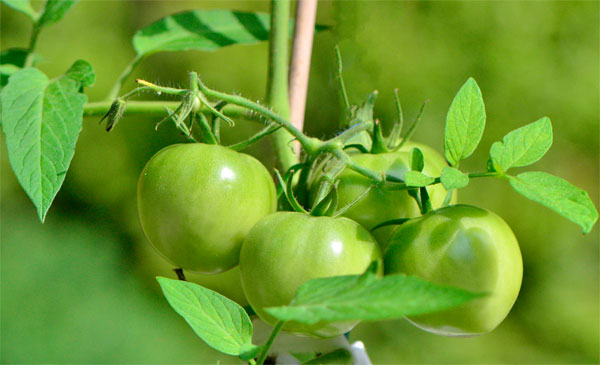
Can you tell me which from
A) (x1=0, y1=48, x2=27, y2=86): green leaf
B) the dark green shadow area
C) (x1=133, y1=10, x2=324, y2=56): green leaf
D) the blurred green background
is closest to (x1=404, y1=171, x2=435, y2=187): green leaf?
(x1=133, y1=10, x2=324, y2=56): green leaf

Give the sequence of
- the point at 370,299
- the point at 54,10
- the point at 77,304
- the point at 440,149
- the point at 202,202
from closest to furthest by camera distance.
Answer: the point at 370,299, the point at 202,202, the point at 54,10, the point at 440,149, the point at 77,304

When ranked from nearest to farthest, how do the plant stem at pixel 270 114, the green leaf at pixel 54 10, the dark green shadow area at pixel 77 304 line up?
the plant stem at pixel 270 114 < the green leaf at pixel 54 10 < the dark green shadow area at pixel 77 304

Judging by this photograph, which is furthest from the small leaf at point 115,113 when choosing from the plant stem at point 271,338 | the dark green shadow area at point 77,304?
the dark green shadow area at point 77,304

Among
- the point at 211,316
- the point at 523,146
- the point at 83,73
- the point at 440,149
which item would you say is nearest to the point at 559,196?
the point at 523,146

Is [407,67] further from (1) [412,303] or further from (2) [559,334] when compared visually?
(1) [412,303]

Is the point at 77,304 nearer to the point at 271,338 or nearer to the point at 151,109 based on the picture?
the point at 151,109

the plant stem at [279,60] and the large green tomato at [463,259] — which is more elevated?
the plant stem at [279,60]

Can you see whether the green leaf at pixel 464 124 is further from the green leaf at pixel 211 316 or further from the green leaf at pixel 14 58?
the green leaf at pixel 14 58
